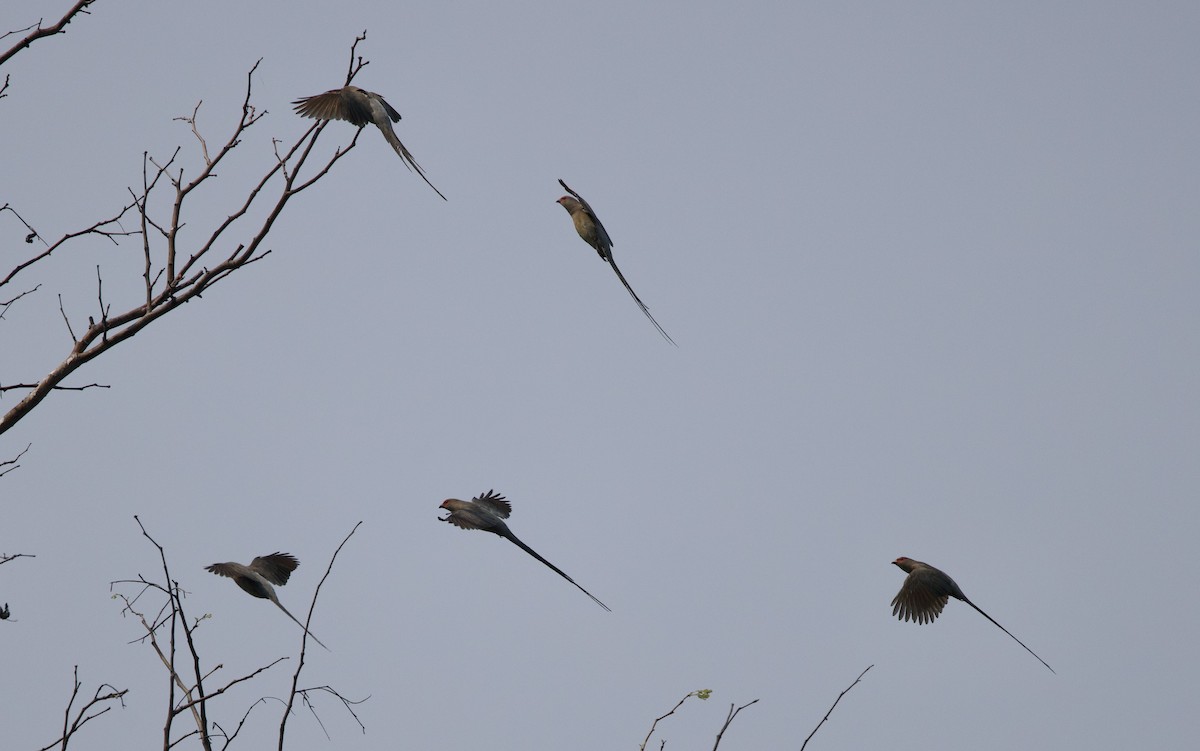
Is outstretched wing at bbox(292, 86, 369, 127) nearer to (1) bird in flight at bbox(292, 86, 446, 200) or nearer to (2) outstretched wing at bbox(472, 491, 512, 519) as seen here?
(1) bird in flight at bbox(292, 86, 446, 200)

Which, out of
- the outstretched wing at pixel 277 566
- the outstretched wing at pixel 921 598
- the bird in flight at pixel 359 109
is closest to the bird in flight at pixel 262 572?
the outstretched wing at pixel 277 566

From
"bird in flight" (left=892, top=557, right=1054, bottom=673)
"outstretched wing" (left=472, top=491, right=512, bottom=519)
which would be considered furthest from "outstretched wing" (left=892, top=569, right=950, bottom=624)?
"outstretched wing" (left=472, top=491, right=512, bottom=519)

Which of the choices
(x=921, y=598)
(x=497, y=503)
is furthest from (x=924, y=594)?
(x=497, y=503)

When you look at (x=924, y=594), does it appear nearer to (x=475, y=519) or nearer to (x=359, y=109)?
(x=475, y=519)

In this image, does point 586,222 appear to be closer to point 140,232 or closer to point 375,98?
point 375,98

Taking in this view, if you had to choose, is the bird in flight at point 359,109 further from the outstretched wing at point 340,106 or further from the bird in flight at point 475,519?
the bird in flight at point 475,519

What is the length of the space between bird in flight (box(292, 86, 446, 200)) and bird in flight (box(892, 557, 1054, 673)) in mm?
4945

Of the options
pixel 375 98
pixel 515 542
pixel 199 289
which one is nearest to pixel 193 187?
pixel 199 289

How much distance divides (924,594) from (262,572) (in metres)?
4.77

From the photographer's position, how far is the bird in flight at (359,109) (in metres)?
6.84

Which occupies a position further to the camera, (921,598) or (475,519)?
(921,598)

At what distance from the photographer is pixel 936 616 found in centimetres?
880

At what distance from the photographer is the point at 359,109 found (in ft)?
23.3

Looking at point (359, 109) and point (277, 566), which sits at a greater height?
point (359, 109)
